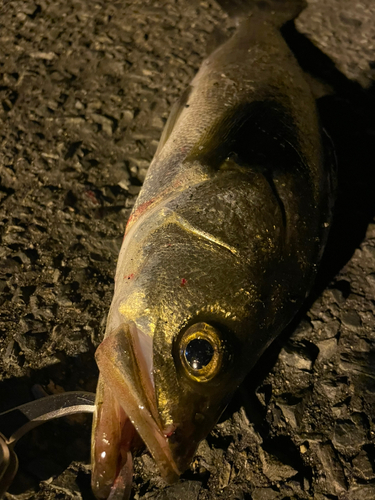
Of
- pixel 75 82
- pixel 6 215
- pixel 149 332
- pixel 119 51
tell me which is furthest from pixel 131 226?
pixel 119 51

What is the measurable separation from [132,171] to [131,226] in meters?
0.95

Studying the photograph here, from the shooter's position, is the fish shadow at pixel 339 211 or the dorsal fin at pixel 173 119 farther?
the dorsal fin at pixel 173 119

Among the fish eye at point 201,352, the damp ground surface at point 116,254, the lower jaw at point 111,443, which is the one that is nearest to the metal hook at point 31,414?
the damp ground surface at point 116,254

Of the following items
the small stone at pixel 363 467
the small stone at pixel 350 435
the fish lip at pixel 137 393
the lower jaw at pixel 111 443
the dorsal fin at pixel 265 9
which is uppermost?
the dorsal fin at pixel 265 9

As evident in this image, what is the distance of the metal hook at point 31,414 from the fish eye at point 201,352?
722 millimetres

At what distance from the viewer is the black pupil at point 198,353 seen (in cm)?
163

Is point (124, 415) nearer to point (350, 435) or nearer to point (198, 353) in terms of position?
point (198, 353)

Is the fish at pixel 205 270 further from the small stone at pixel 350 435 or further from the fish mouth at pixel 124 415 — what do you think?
the small stone at pixel 350 435

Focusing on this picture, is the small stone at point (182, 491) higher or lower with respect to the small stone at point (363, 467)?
lower

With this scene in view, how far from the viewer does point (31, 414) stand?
2.03 meters

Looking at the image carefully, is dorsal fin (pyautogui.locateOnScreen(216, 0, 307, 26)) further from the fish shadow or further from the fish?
the fish

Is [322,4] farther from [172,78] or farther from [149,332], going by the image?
[149,332]

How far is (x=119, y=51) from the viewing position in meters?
3.71

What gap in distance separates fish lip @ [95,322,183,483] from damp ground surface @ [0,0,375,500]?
622 millimetres
